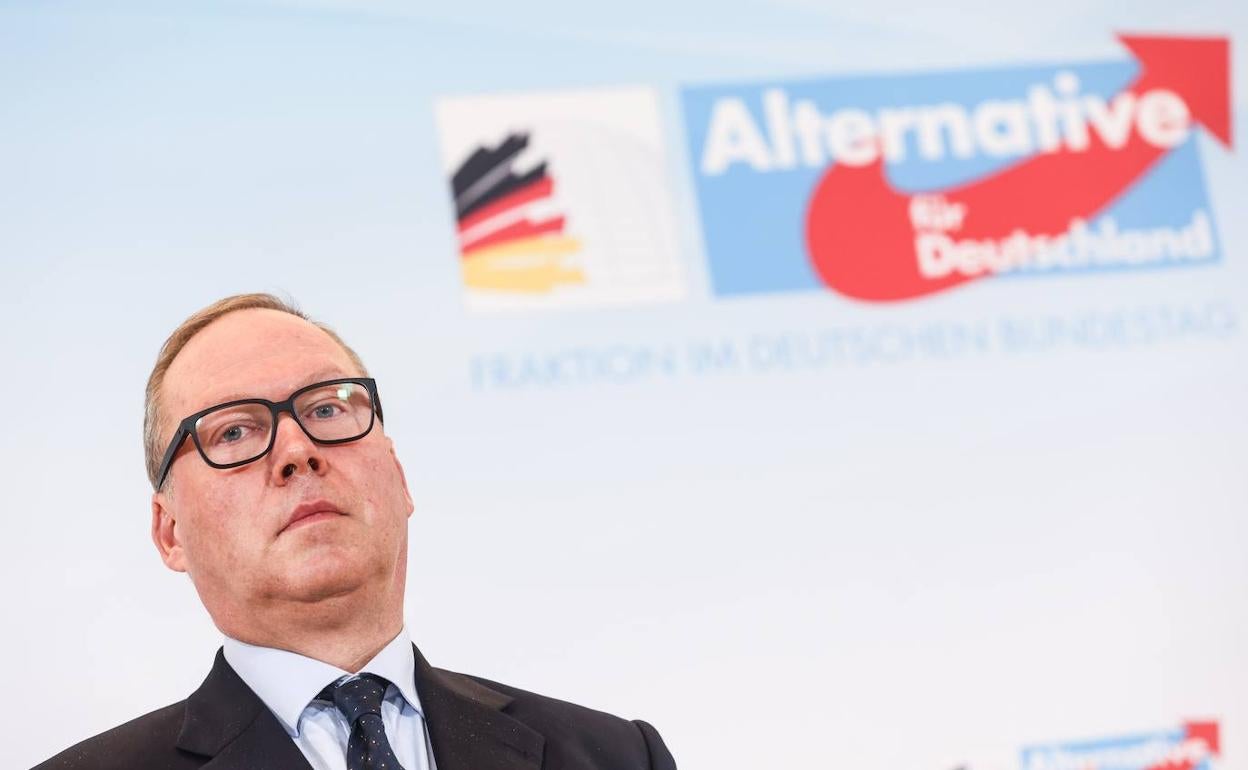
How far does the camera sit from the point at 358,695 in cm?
181

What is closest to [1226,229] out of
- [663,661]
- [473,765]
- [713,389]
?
[713,389]

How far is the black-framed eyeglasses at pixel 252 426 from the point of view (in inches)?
71.7

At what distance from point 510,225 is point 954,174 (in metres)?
1.09

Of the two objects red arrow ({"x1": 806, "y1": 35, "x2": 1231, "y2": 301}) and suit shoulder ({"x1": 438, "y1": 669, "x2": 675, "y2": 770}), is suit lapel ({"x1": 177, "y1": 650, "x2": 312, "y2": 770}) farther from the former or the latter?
red arrow ({"x1": 806, "y1": 35, "x2": 1231, "y2": 301})

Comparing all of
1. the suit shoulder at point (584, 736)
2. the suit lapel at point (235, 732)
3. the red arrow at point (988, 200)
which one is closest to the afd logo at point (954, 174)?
the red arrow at point (988, 200)

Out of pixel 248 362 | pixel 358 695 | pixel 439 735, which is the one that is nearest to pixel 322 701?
pixel 358 695

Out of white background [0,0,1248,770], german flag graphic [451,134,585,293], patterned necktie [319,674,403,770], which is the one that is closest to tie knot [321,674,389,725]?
patterned necktie [319,674,403,770]

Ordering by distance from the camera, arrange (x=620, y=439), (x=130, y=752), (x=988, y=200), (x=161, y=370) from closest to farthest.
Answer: (x=130, y=752) < (x=161, y=370) < (x=620, y=439) < (x=988, y=200)

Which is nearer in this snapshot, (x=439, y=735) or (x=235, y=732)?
(x=235, y=732)

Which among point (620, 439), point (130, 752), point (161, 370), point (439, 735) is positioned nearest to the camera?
point (130, 752)

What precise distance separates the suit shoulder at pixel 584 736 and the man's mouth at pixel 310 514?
41cm

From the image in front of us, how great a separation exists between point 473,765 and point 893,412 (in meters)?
1.64

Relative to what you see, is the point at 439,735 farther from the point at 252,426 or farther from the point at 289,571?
the point at 252,426

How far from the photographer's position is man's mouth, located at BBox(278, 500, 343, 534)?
1790 millimetres
